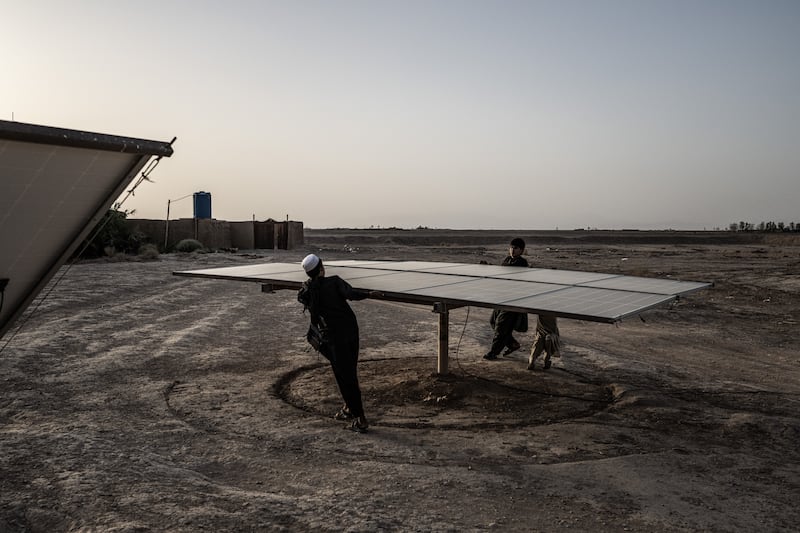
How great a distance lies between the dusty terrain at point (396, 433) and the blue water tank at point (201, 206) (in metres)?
30.3

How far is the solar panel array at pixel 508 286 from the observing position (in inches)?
275

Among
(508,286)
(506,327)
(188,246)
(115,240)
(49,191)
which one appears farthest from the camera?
(188,246)

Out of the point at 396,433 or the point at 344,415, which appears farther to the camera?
the point at 344,415

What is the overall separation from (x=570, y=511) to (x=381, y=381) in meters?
4.79

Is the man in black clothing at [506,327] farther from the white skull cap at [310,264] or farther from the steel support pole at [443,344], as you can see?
the white skull cap at [310,264]

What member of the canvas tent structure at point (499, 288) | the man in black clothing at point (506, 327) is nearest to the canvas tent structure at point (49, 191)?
the canvas tent structure at point (499, 288)

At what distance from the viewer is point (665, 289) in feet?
29.0

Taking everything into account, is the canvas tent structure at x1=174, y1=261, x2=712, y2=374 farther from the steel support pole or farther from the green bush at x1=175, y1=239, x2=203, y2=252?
the green bush at x1=175, y1=239, x2=203, y2=252

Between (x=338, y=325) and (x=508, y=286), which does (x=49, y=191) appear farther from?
(x=508, y=286)

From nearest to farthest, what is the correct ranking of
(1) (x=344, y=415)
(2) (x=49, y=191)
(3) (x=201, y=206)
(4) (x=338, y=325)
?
1. (2) (x=49, y=191)
2. (4) (x=338, y=325)
3. (1) (x=344, y=415)
4. (3) (x=201, y=206)

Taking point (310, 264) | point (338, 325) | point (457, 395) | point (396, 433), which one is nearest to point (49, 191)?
point (310, 264)

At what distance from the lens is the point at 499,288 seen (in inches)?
343

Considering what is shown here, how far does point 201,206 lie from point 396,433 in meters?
39.5

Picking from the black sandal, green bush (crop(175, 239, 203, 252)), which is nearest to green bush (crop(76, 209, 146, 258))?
green bush (crop(175, 239, 203, 252))
